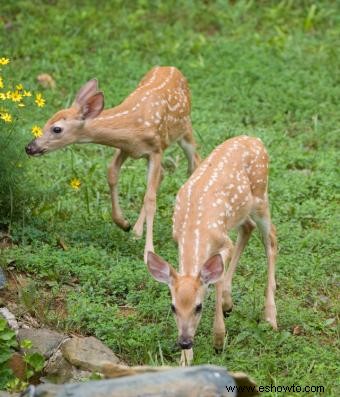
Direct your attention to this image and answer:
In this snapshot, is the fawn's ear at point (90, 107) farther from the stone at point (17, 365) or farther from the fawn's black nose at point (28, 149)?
the stone at point (17, 365)

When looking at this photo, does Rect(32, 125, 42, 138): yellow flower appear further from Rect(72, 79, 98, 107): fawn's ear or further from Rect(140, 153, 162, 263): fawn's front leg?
Rect(140, 153, 162, 263): fawn's front leg

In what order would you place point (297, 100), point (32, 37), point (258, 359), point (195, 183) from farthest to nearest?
point (32, 37) → point (297, 100) → point (195, 183) → point (258, 359)

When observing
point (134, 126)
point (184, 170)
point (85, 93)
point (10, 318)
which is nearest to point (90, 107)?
point (85, 93)

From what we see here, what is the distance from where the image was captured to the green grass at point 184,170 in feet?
25.9

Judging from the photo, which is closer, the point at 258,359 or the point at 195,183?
the point at 258,359

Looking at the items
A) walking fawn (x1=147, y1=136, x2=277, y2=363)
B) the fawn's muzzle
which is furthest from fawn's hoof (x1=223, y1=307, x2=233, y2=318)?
the fawn's muzzle

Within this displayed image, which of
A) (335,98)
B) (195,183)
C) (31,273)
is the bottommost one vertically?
(335,98)

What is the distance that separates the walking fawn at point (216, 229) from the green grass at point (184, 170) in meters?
0.29

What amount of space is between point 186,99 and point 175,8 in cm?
500

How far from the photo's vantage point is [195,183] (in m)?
8.16

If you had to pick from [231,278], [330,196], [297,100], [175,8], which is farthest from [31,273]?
[175,8]

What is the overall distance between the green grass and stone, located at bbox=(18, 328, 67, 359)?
0.86 feet

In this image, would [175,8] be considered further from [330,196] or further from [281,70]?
[330,196]

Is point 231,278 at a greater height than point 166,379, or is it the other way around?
point 166,379
